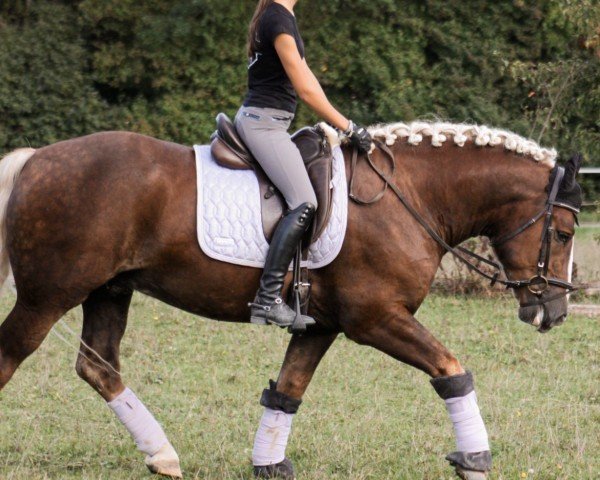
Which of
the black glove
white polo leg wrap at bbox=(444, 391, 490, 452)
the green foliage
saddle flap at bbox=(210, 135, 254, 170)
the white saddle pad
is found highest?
the black glove

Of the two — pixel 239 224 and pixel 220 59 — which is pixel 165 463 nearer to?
pixel 239 224

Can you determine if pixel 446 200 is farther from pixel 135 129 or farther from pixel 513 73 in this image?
pixel 135 129

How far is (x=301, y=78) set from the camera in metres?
5.45

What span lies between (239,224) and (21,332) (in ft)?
4.22

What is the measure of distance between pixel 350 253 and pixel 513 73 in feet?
25.1

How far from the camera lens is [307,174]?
18.2ft

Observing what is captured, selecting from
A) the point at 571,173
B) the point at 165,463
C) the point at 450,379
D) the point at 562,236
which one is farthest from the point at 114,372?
the point at 571,173

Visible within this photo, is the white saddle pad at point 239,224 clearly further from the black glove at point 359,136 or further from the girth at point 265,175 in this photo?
the black glove at point 359,136

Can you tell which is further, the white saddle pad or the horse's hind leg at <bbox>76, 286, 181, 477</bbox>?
the horse's hind leg at <bbox>76, 286, 181, 477</bbox>

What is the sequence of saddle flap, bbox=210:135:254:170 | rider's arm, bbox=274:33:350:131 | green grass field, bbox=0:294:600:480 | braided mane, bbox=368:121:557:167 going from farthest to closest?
green grass field, bbox=0:294:600:480, braided mane, bbox=368:121:557:167, saddle flap, bbox=210:135:254:170, rider's arm, bbox=274:33:350:131

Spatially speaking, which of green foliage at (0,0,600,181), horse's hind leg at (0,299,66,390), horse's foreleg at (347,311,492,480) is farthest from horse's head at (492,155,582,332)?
green foliage at (0,0,600,181)

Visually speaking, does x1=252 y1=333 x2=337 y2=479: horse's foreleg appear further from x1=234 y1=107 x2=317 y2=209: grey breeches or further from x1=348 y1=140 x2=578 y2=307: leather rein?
x1=234 y1=107 x2=317 y2=209: grey breeches

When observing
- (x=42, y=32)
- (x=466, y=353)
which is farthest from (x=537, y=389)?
(x=42, y=32)

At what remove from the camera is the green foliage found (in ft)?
76.2
